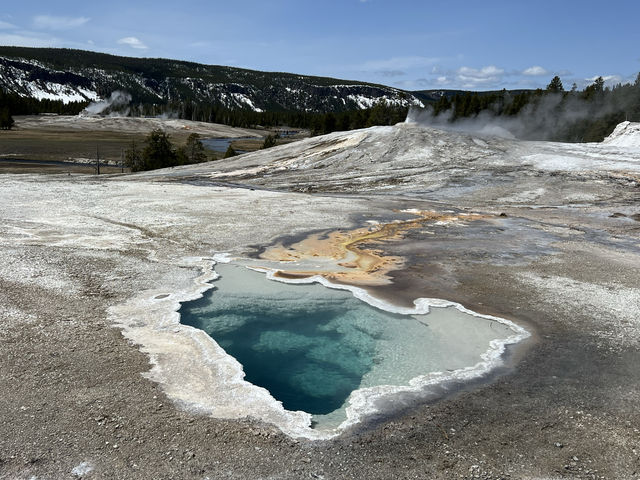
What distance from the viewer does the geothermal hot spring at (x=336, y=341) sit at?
694 cm

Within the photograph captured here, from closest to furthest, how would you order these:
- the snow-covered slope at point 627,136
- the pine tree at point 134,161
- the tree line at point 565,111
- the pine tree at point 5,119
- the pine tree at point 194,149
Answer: the snow-covered slope at point 627,136 < the tree line at point 565,111 < the pine tree at point 134,161 < the pine tree at point 194,149 < the pine tree at point 5,119

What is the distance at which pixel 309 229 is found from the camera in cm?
1702

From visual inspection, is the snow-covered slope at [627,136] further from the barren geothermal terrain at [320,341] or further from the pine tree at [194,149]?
the pine tree at [194,149]

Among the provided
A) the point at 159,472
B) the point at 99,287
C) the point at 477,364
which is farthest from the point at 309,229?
the point at 159,472

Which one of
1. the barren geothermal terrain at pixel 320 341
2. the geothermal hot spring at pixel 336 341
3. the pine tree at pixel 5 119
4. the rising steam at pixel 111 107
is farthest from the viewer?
the rising steam at pixel 111 107

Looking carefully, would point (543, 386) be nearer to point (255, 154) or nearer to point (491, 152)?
point (491, 152)

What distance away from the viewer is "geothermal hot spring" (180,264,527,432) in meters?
6.94

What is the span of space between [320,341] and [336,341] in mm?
290

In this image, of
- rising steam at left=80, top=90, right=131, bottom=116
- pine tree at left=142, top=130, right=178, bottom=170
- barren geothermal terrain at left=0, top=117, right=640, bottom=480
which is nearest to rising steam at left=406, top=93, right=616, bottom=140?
pine tree at left=142, top=130, right=178, bottom=170

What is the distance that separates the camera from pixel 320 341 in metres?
8.74

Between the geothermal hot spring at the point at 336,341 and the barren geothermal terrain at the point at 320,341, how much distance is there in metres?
0.05

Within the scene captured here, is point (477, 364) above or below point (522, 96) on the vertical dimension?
below

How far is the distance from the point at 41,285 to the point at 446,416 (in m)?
8.29

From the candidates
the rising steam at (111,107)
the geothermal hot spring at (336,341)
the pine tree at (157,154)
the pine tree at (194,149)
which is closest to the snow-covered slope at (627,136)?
the geothermal hot spring at (336,341)
